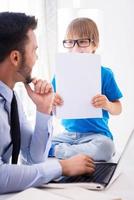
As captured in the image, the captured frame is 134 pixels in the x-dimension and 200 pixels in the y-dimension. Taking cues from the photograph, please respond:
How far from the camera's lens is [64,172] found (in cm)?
97

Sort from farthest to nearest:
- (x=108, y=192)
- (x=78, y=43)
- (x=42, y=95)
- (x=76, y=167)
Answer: (x=78, y=43), (x=42, y=95), (x=76, y=167), (x=108, y=192)

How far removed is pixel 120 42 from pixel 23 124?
1184mm

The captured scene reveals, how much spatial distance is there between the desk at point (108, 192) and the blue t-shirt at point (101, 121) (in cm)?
54

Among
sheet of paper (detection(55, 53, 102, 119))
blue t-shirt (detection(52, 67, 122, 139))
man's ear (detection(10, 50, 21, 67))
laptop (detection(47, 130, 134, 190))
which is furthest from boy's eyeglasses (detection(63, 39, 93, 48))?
laptop (detection(47, 130, 134, 190))

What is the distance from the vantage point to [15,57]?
107 centimetres

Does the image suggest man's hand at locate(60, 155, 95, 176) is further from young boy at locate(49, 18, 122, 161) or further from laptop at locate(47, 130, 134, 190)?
young boy at locate(49, 18, 122, 161)

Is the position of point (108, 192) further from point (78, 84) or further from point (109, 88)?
point (109, 88)

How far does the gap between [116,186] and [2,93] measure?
0.43 m

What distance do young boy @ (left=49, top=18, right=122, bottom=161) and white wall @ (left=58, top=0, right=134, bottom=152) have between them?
1.93ft

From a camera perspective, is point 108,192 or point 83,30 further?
point 83,30

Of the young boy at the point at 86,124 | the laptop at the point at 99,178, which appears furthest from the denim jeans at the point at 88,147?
the laptop at the point at 99,178

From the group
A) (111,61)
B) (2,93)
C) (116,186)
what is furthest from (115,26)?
Answer: (116,186)

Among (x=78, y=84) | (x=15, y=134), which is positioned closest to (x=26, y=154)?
(x=15, y=134)

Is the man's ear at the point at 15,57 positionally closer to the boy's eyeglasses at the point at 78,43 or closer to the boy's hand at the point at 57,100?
the boy's hand at the point at 57,100
